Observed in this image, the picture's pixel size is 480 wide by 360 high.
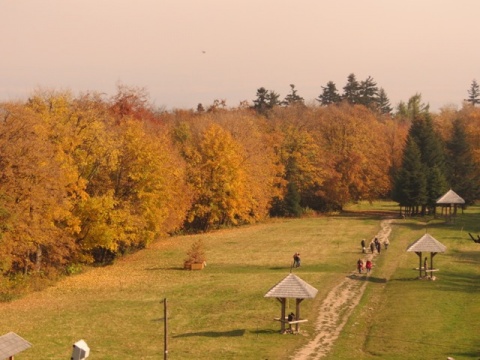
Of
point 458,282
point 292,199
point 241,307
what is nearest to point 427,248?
point 458,282

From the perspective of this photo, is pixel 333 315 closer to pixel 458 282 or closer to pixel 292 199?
pixel 458 282

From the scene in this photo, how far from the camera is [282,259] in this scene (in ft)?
167

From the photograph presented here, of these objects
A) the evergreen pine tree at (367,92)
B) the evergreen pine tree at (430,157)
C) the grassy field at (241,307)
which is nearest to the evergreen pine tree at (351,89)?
the evergreen pine tree at (367,92)

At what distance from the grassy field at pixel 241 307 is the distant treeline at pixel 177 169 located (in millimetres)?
3569

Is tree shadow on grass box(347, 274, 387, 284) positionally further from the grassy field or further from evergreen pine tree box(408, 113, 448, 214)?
evergreen pine tree box(408, 113, 448, 214)

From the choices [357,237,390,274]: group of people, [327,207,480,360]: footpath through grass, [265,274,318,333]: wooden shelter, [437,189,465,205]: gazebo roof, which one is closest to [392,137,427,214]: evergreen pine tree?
[437,189,465,205]: gazebo roof

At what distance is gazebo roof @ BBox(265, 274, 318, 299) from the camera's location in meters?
30.0

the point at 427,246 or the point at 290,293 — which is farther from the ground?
the point at 427,246

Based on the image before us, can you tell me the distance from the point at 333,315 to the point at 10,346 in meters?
17.4

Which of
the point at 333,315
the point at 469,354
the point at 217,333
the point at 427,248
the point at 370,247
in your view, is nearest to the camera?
the point at 469,354

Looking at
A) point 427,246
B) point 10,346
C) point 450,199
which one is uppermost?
point 450,199


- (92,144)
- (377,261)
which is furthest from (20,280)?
(377,261)

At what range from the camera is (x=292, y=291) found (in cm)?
3020

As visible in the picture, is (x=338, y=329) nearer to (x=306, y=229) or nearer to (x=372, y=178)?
(x=306, y=229)
